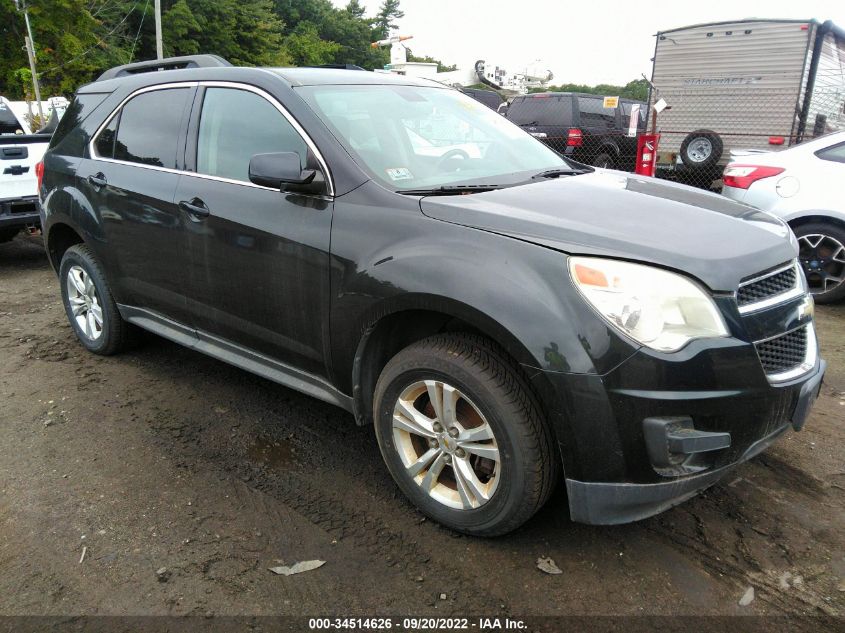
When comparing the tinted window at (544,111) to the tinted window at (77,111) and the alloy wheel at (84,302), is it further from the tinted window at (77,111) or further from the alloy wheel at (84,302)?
the alloy wheel at (84,302)

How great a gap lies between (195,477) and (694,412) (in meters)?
2.20

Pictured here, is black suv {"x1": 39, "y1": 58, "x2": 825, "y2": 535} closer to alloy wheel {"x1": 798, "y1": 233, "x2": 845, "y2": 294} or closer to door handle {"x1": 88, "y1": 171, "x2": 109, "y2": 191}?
door handle {"x1": 88, "y1": 171, "x2": 109, "y2": 191}

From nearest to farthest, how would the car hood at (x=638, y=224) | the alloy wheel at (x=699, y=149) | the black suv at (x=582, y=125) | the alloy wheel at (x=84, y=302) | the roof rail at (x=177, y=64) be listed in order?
1. the car hood at (x=638, y=224)
2. the roof rail at (x=177, y=64)
3. the alloy wheel at (x=84, y=302)
4. the alloy wheel at (x=699, y=149)
5. the black suv at (x=582, y=125)

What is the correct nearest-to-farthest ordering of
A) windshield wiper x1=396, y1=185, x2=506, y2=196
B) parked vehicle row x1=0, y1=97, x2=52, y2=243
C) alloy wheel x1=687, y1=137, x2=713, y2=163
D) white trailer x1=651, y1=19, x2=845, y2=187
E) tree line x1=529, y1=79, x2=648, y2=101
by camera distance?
windshield wiper x1=396, y1=185, x2=506, y2=196, parked vehicle row x1=0, y1=97, x2=52, y2=243, white trailer x1=651, y1=19, x2=845, y2=187, alloy wheel x1=687, y1=137, x2=713, y2=163, tree line x1=529, y1=79, x2=648, y2=101

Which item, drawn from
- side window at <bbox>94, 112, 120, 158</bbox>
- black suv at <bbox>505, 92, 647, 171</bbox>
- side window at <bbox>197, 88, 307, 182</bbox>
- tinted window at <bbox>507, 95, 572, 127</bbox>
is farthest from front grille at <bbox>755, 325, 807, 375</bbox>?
tinted window at <bbox>507, 95, 572, 127</bbox>

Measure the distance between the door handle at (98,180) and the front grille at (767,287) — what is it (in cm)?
348

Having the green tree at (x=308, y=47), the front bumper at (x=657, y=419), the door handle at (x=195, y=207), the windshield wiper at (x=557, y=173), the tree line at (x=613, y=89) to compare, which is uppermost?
the green tree at (x=308, y=47)

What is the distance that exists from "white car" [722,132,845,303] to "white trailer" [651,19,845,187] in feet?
19.4

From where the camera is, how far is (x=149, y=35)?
33688 mm

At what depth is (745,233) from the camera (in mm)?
2510

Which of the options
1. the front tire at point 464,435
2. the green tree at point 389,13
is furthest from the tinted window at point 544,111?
the green tree at point 389,13

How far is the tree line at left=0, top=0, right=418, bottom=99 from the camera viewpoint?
2119 centimetres

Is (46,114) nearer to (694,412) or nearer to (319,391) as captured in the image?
(319,391)

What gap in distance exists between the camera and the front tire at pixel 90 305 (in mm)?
4242
